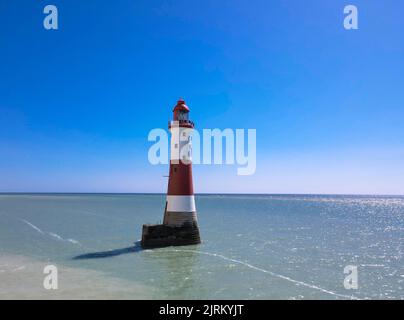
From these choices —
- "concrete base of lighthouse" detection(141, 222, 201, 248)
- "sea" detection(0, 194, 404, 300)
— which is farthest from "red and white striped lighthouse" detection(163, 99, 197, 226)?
"sea" detection(0, 194, 404, 300)

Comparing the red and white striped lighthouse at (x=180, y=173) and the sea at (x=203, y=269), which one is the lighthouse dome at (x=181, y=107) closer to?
the red and white striped lighthouse at (x=180, y=173)

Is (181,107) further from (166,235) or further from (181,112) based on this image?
(166,235)

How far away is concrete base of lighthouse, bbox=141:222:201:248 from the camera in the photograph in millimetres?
27406

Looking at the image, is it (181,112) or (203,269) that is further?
(181,112)

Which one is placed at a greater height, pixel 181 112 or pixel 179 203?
pixel 181 112

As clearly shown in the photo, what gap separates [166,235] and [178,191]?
3686 mm

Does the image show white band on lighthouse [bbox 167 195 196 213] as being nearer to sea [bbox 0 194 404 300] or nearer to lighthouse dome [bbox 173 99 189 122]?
sea [bbox 0 194 404 300]

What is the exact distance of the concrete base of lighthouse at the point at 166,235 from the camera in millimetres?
27406

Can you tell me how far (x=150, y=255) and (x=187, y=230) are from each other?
3925mm

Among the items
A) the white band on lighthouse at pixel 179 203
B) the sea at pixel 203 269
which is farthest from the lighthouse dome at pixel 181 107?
the sea at pixel 203 269

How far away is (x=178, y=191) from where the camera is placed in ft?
87.5

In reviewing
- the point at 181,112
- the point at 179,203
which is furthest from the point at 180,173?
the point at 181,112

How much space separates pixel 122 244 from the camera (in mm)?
30797
